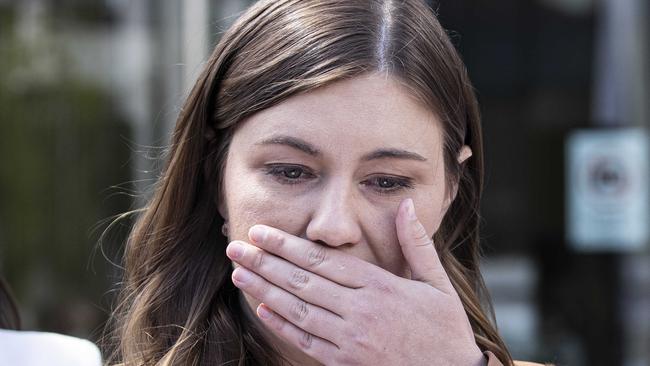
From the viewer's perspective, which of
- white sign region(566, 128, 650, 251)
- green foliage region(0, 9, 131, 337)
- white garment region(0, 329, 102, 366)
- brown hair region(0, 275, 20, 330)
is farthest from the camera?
green foliage region(0, 9, 131, 337)

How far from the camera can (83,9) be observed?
22.1ft

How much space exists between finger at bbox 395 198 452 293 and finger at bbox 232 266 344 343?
192 mm

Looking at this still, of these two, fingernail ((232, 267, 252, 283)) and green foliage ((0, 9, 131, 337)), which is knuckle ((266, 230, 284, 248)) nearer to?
fingernail ((232, 267, 252, 283))

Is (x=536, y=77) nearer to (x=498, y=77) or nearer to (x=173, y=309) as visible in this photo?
(x=498, y=77)

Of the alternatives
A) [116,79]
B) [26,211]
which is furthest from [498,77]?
[26,211]

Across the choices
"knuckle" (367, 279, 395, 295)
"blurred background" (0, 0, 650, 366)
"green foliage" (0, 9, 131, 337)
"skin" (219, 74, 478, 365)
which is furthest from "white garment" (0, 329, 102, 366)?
"green foliage" (0, 9, 131, 337)

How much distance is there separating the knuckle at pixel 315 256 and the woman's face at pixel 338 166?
0.02 metres

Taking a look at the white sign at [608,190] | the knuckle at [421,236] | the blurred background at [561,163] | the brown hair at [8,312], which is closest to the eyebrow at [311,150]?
the knuckle at [421,236]

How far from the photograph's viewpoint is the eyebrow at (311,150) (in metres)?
1.93

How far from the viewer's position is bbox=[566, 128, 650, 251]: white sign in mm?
5340

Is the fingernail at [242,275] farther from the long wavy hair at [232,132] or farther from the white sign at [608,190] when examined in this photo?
the white sign at [608,190]

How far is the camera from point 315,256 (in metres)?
1.92

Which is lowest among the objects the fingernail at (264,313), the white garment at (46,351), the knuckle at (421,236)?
the white garment at (46,351)

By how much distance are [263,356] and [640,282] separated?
147 inches
